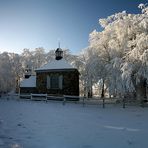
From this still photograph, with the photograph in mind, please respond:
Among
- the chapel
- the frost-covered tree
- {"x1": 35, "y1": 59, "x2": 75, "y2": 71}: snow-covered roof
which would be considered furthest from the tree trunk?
{"x1": 35, "y1": 59, "x2": 75, "y2": 71}: snow-covered roof

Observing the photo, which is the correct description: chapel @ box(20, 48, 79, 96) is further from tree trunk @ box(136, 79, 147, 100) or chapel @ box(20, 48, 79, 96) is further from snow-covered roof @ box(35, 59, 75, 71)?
tree trunk @ box(136, 79, 147, 100)

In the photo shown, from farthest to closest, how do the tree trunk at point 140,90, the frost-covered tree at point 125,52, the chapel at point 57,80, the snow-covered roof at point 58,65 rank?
the snow-covered roof at point 58,65
the chapel at point 57,80
the tree trunk at point 140,90
the frost-covered tree at point 125,52

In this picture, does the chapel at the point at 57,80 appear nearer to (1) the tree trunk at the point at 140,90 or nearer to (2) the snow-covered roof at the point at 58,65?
(2) the snow-covered roof at the point at 58,65

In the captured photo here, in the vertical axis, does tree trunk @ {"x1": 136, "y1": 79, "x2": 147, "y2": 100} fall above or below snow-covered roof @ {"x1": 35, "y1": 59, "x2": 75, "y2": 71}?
below

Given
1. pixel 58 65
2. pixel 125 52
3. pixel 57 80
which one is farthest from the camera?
pixel 58 65

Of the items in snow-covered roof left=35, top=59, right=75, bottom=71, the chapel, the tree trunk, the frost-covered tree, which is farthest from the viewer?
snow-covered roof left=35, top=59, right=75, bottom=71

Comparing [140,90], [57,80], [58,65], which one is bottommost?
[140,90]

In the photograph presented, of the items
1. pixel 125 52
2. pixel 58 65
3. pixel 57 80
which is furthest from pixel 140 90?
pixel 58 65

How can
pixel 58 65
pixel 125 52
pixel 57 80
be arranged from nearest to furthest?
pixel 125 52
pixel 57 80
pixel 58 65

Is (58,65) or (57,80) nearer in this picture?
(57,80)

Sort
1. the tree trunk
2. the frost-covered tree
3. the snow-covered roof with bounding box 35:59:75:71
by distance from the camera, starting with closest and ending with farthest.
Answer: the frost-covered tree, the tree trunk, the snow-covered roof with bounding box 35:59:75:71

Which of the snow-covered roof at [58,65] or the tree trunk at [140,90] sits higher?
the snow-covered roof at [58,65]

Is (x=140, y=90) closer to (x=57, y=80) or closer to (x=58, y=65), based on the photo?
(x=57, y=80)

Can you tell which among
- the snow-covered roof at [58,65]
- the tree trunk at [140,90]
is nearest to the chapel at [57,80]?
the snow-covered roof at [58,65]
